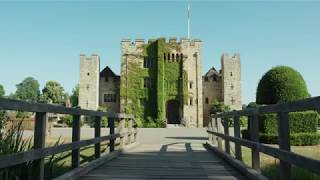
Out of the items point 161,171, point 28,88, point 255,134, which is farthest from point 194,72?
point 28,88

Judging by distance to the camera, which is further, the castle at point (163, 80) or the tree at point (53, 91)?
the tree at point (53, 91)

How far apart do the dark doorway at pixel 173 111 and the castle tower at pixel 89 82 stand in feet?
34.5

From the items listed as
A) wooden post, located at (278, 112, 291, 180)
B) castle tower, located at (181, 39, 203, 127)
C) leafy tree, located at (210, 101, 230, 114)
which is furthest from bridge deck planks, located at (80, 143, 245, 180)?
leafy tree, located at (210, 101, 230, 114)

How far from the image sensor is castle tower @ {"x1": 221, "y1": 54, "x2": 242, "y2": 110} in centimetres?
5670

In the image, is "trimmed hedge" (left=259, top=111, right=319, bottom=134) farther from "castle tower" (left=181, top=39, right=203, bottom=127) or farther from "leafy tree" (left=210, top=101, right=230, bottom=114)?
"leafy tree" (left=210, top=101, right=230, bottom=114)

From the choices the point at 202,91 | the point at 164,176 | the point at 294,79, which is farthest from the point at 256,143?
the point at 202,91

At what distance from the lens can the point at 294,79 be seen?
18141 millimetres

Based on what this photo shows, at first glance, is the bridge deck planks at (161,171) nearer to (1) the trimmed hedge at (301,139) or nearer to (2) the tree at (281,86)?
(1) the trimmed hedge at (301,139)

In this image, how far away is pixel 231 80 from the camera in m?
57.4

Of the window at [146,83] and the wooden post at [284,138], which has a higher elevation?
the window at [146,83]

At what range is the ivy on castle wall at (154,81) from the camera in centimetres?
5250

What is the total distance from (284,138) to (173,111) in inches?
1959

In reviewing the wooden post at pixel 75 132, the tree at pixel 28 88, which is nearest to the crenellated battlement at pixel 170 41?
the wooden post at pixel 75 132

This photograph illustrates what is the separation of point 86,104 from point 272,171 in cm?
5121
